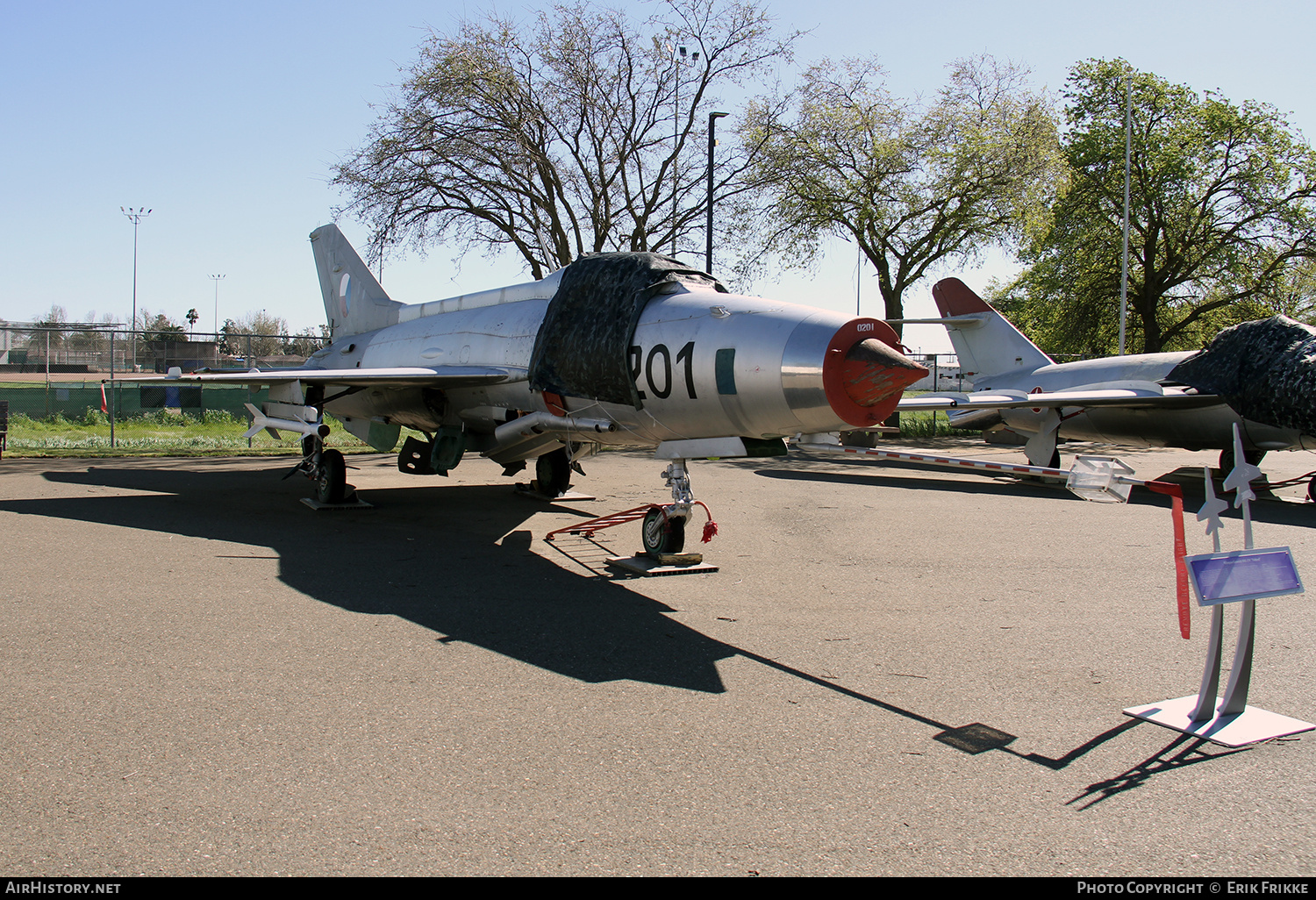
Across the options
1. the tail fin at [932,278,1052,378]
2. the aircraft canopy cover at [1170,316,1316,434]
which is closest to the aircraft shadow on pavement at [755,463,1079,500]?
the tail fin at [932,278,1052,378]

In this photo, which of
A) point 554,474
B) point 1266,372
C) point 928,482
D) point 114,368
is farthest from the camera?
point 114,368

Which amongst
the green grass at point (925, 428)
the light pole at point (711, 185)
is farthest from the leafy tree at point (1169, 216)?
the light pole at point (711, 185)

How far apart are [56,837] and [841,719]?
10.8 feet

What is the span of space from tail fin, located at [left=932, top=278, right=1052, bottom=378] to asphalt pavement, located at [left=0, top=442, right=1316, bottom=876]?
10015 mm

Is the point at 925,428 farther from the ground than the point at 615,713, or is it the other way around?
the point at 925,428

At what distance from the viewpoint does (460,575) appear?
7699 mm

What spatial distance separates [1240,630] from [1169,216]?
3677 centimetres

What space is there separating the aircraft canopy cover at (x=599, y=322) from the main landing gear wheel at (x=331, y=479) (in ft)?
13.4

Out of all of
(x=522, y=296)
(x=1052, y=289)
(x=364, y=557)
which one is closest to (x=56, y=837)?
(x=364, y=557)

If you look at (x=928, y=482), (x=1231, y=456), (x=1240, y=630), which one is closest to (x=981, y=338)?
(x=928, y=482)

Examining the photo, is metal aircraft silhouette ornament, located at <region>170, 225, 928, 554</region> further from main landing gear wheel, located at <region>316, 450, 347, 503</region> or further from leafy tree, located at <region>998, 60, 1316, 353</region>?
leafy tree, located at <region>998, 60, 1316, 353</region>

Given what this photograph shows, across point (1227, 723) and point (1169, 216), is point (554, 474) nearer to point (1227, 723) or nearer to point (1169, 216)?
point (1227, 723)

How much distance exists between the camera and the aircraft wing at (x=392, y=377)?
32.8 ft

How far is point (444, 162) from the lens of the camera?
23500 millimetres
